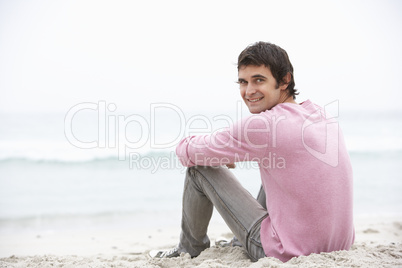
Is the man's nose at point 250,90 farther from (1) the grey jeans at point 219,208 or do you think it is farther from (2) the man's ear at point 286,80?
(1) the grey jeans at point 219,208

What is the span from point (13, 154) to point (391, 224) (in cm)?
987

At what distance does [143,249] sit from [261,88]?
7.09ft

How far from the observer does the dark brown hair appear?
2.04 metres

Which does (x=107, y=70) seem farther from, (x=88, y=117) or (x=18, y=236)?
(x=18, y=236)

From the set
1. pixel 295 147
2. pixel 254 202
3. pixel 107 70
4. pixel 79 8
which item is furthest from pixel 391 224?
pixel 79 8

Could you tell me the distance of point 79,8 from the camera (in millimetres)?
30422

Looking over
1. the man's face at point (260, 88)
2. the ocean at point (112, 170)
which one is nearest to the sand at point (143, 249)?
the ocean at point (112, 170)

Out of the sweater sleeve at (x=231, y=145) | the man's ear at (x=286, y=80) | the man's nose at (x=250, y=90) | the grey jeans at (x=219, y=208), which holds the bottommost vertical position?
the grey jeans at (x=219, y=208)

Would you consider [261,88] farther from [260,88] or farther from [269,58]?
[269,58]

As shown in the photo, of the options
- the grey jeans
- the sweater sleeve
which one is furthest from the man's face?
the grey jeans

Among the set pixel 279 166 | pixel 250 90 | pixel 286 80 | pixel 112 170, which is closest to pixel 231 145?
pixel 279 166

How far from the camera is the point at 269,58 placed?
2.04 meters

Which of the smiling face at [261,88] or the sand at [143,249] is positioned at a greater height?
the smiling face at [261,88]

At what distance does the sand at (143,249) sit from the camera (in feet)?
6.07
